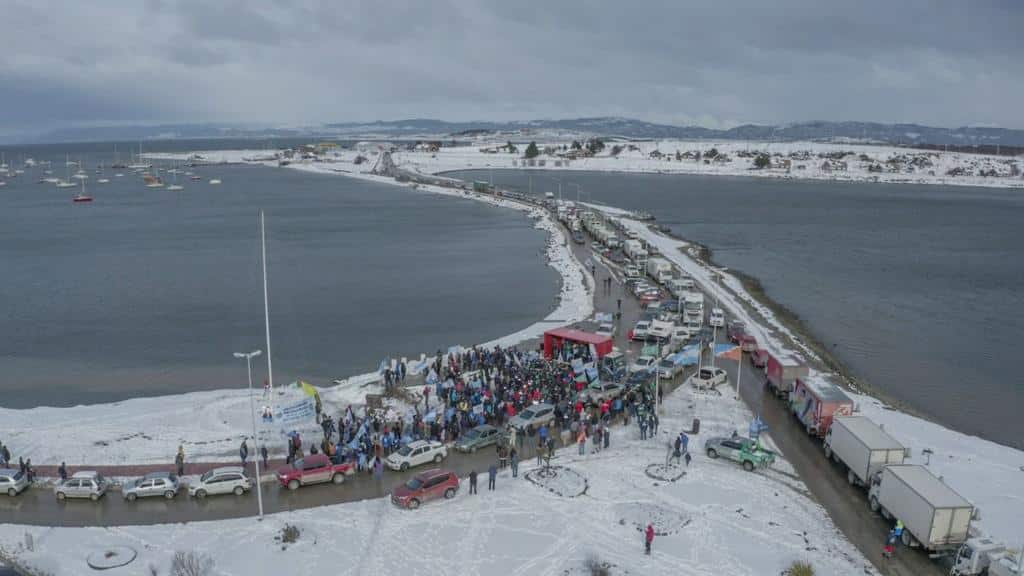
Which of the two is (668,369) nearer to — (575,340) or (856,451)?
(575,340)

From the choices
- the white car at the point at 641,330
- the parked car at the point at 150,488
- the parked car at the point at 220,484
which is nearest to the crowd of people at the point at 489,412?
the parked car at the point at 220,484

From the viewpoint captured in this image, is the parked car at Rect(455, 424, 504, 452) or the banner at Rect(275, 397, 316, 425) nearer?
the parked car at Rect(455, 424, 504, 452)

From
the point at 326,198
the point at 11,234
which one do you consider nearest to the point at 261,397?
the point at 11,234

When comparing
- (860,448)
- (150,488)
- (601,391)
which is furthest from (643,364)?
(150,488)

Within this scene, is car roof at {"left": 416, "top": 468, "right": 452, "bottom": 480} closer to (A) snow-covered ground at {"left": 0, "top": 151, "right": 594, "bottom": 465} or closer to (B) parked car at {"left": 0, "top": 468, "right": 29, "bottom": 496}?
(A) snow-covered ground at {"left": 0, "top": 151, "right": 594, "bottom": 465}

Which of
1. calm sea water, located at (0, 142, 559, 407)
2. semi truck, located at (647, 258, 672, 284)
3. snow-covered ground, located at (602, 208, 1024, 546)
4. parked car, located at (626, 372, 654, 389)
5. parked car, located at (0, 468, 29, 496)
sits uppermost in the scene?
semi truck, located at (647, 258, 672, 284)

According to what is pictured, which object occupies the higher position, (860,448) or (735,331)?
(860,448)

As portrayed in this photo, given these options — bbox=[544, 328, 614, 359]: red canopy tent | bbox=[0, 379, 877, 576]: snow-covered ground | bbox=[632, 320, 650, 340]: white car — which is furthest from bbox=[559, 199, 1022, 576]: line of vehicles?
bbox=[0, 379, 877, 576]: snow-covered ground
